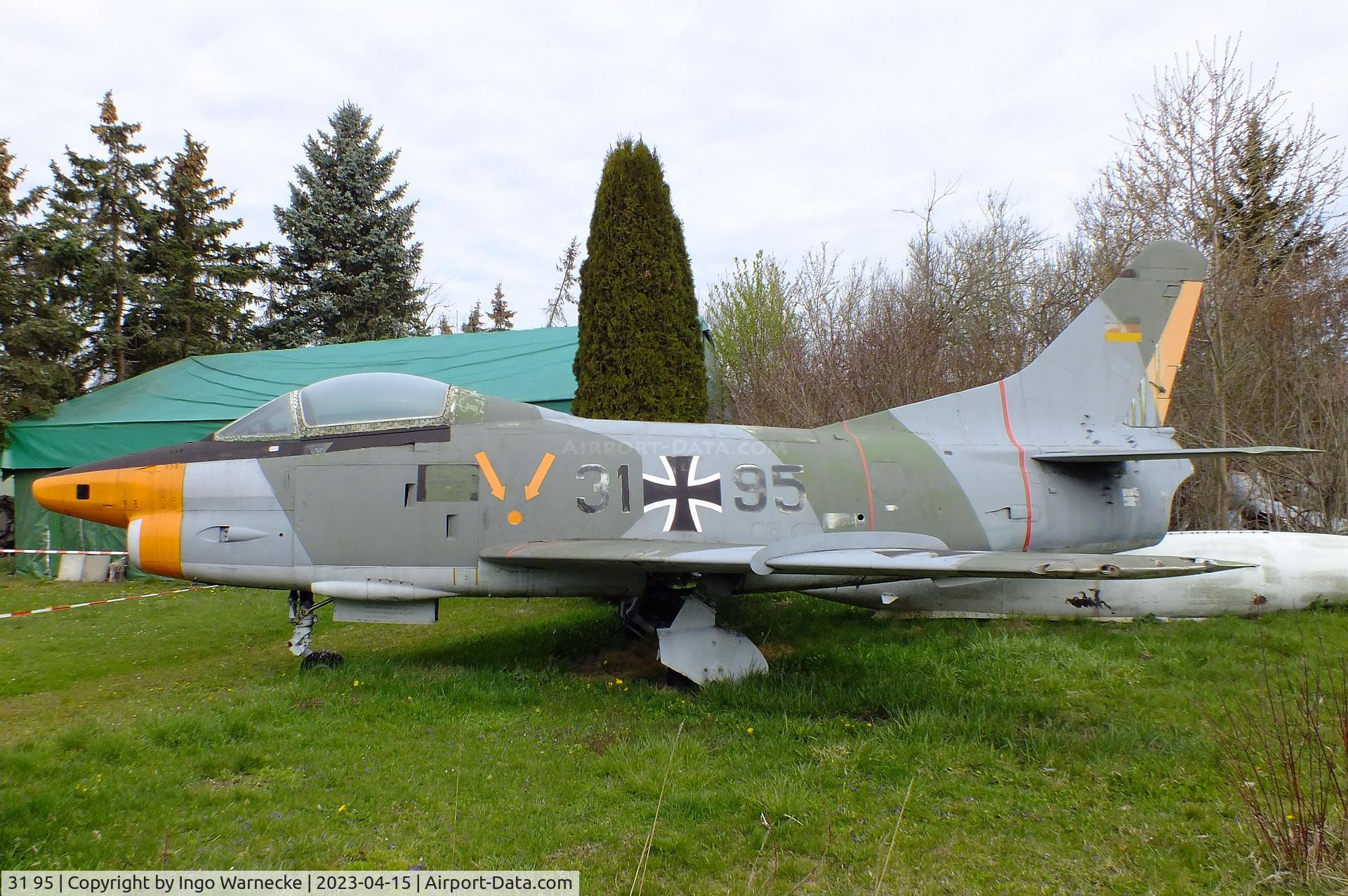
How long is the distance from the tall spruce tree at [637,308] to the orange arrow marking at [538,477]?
5168 mm

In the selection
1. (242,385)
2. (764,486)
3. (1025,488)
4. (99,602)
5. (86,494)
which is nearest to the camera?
(86,494)

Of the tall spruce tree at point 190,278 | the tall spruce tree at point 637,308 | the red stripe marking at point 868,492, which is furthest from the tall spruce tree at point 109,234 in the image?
the red stripe marking at point 868,492

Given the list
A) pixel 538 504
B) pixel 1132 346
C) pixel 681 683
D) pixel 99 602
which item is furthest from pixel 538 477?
pixel 99 602

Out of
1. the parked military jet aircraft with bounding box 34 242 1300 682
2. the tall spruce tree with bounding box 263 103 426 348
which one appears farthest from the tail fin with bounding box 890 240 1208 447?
the tall spruce tree with bounding box 263 103 426 348

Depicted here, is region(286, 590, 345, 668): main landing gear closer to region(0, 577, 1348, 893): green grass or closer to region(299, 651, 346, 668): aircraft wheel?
region(299, 651, 346, 668): aircraft wheel

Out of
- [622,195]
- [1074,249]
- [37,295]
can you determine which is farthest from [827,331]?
[37,295]

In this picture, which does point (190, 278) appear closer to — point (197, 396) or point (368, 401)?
point (197, 396)

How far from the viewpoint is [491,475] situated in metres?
6.73

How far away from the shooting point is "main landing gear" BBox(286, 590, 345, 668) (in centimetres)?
696

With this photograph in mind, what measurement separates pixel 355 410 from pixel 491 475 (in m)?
1.39

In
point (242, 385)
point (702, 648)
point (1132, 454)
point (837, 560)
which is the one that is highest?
point (242, 385)

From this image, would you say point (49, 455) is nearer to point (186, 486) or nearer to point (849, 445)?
point (186, 486)

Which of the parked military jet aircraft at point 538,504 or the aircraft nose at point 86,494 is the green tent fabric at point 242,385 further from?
the aircraft nose at point 86,494

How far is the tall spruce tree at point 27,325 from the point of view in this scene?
15.3 metres
